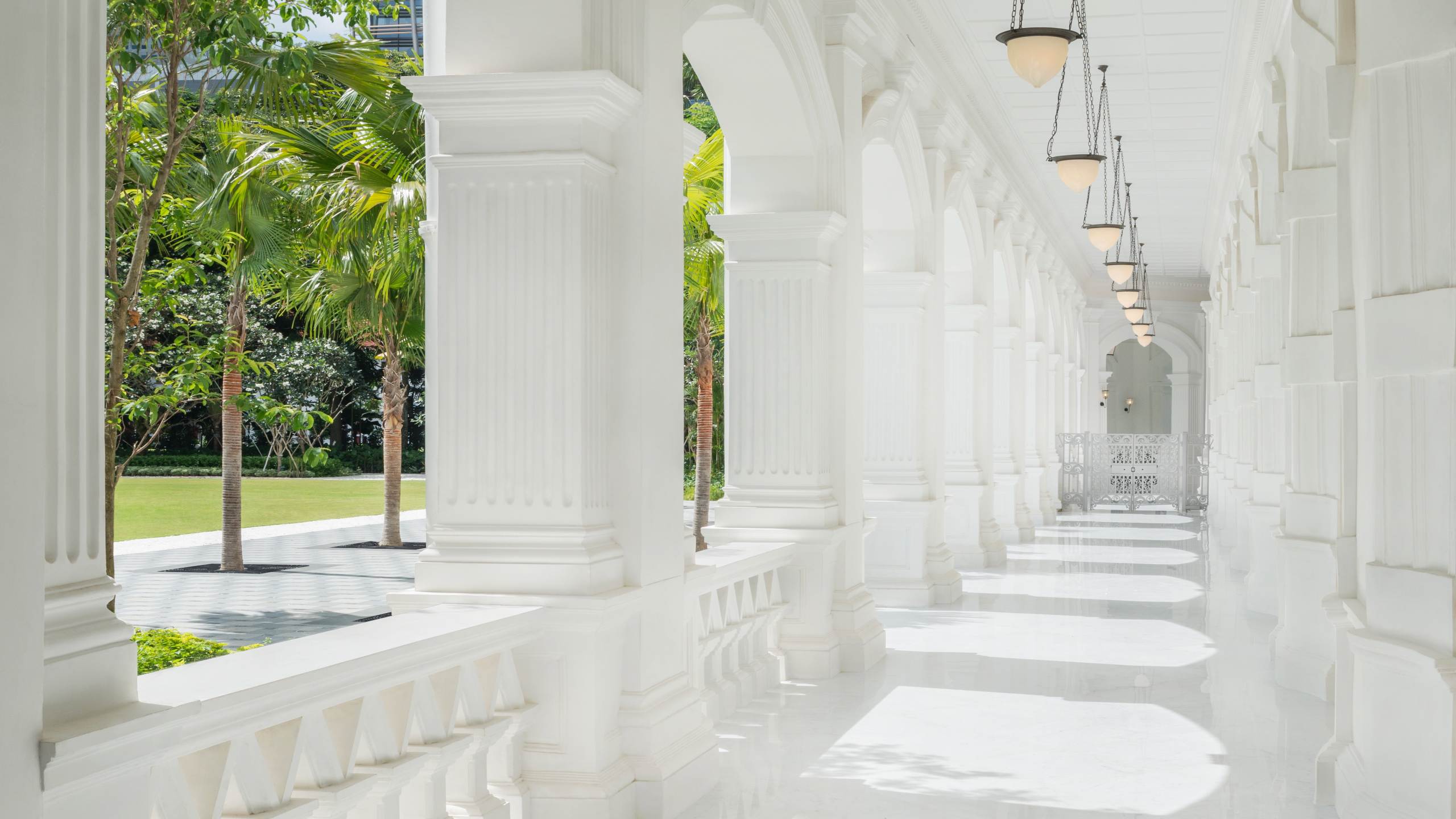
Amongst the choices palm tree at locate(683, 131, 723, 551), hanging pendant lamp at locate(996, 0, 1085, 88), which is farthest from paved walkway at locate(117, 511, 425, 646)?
hanging pendant lamp at locate(996, 0, 1085, 88)

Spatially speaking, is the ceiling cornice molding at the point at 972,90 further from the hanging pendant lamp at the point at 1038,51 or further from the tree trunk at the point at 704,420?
the tree trunk at the point at 704,420

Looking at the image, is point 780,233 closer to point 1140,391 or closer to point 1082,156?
point 1082,156

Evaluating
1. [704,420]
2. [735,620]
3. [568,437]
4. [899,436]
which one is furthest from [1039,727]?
[704,420]

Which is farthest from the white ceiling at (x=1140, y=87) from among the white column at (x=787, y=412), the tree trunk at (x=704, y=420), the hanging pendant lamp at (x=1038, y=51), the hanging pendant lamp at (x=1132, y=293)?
the tree trunk at (x=704, y=420)

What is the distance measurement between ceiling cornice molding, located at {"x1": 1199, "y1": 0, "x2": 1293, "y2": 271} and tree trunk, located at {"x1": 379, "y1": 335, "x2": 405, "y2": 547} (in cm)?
1090

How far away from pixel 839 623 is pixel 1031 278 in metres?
14.0

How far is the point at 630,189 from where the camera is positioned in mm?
5777

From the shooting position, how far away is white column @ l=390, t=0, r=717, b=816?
5320 millimetres

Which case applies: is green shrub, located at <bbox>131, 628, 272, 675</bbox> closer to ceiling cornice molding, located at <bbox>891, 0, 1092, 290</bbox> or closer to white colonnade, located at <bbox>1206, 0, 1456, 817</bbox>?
white colonnade, located at <bbox>1206, 0, 1456, 817</bbox>

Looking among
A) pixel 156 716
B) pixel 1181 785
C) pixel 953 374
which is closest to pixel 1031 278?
pixel 953 374

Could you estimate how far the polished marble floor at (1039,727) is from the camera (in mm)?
5957

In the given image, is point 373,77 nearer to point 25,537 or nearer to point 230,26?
→ point 230,26

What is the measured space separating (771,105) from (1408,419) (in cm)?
482

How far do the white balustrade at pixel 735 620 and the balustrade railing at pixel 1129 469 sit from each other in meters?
19.3
